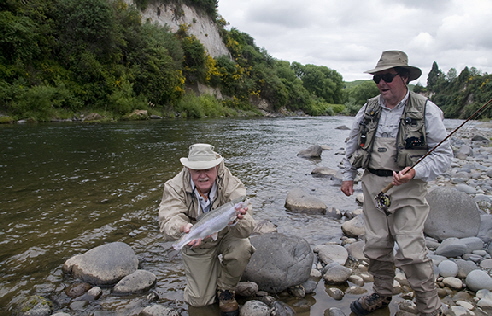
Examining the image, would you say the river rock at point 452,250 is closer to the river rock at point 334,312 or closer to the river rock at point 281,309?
the river rock at point 334,312

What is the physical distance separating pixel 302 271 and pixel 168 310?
5.76 feet

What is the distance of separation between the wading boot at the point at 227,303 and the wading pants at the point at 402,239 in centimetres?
161

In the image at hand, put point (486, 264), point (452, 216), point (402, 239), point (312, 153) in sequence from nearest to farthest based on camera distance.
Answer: point (402, 239) < point (486, 264) < point (452, 216) < point (312, 153)

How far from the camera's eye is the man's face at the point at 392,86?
334 centimetres

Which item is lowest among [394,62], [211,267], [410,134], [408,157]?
[211,267]

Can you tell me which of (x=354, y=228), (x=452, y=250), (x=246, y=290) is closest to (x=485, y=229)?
(x=452, y=250)

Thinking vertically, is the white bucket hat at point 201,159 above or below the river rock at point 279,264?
above

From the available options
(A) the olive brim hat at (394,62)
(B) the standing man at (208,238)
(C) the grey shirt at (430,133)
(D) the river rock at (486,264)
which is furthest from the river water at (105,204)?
(A) the olive brim hat at (394,62)

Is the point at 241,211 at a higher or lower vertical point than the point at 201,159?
lower

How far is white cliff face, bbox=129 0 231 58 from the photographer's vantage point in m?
50.6

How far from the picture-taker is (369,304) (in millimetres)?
3527

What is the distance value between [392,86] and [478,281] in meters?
2.65

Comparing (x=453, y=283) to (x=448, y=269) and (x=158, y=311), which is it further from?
(x=158, y=311)

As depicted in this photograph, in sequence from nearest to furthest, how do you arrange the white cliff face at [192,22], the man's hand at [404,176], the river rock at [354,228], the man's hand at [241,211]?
the man's hand at [404,176] < the man's hand at [241,211] < the river rock at [354,228] < the white cliff face at [192,22]
